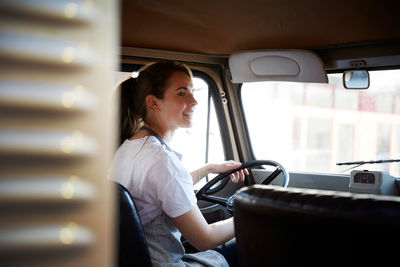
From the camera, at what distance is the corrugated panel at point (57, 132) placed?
37 centimetres

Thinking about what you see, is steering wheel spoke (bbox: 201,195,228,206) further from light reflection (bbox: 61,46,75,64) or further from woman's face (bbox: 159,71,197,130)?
light reflection (bbox: 61,46,75,64)

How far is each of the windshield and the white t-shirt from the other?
1.77 meters

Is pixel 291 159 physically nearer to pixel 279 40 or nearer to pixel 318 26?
pixel 279 40

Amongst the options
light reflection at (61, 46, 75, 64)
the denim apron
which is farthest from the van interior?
the denim apron

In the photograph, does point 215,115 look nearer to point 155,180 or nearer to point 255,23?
point 255,23

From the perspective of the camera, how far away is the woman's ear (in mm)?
2498

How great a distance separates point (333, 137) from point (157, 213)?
4.08 metres

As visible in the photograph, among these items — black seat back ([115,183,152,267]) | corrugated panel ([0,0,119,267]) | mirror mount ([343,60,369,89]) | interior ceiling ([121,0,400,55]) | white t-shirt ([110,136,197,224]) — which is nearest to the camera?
corrugated panel ([0,0,119,267])

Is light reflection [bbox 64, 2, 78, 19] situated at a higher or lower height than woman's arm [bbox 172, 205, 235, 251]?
higher

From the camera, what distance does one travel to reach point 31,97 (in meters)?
0.39

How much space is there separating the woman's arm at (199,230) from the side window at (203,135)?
152 centimetres

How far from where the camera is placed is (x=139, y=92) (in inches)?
100

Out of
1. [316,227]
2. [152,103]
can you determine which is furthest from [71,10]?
[152,103]

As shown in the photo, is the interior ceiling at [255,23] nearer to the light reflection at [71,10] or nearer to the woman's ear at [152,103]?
the woman's ear at [152,103]
